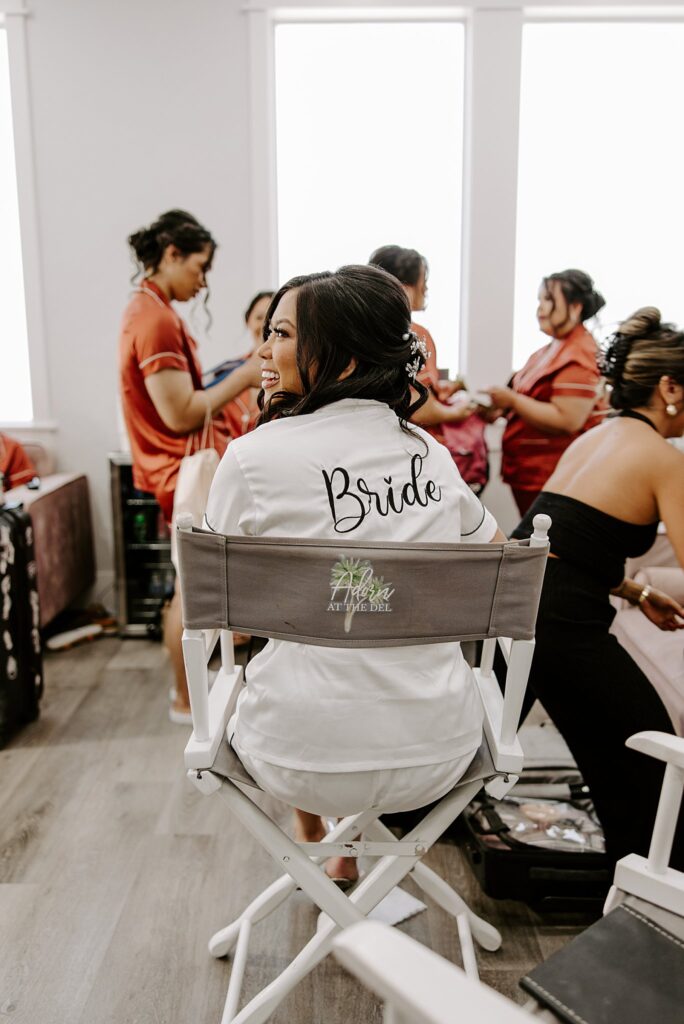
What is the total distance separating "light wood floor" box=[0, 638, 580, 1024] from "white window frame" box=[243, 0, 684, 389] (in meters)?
2.26

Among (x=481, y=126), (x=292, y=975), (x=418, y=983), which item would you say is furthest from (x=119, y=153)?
(x=418, y=983)

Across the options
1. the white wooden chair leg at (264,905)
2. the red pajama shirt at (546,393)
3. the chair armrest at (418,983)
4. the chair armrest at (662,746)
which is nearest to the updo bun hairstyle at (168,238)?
the red pajama shirt at (546,393)

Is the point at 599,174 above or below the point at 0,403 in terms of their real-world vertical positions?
above

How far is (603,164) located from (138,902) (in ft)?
11.7

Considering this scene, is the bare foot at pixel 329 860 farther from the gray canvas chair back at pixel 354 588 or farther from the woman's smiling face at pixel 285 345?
the woman's smiling face at pixel 285 345

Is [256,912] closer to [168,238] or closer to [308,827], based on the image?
[308,827]

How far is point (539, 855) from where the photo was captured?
6.06 ft

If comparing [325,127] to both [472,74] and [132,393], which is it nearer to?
[472,74]

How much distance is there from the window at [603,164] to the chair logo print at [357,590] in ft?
9.88

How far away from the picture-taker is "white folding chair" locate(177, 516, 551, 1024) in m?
1.13

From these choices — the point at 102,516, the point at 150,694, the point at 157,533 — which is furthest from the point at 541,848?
the point at 102,516

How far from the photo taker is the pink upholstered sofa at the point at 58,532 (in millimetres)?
3420

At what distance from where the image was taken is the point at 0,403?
4035mm

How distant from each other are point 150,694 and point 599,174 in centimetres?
302
